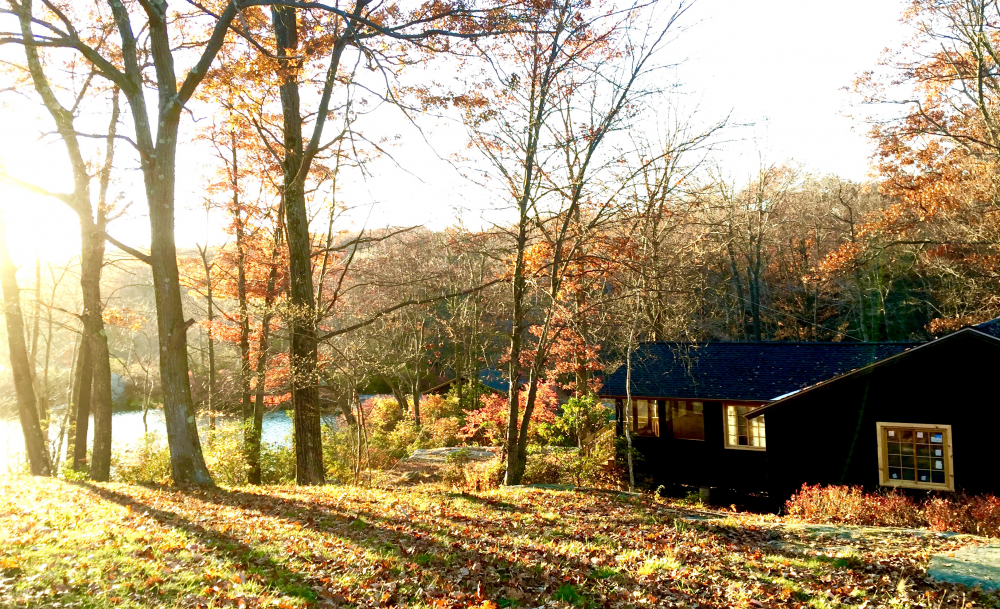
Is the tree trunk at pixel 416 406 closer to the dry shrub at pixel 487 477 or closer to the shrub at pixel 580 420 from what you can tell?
the shrub at pixel 580 420

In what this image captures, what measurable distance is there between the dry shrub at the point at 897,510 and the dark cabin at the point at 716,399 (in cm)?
404

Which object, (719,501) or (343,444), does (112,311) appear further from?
(719,501)

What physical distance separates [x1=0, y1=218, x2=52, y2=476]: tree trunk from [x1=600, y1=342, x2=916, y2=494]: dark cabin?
1489cm

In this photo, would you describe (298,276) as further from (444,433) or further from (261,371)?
(444,433)

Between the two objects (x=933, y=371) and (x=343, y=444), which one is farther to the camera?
(x=343, y=444)

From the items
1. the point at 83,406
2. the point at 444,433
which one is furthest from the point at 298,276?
the point at 444,433

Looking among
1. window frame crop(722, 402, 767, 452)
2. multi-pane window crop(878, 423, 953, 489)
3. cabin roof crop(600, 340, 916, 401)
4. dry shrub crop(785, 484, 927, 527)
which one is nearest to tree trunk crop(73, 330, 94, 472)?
cabin roof crop(600, 340, 916, 401)

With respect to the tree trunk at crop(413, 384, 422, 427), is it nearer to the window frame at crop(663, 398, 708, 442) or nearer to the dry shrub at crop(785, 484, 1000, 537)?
the window frame at crop(663, 398, 708, 442)

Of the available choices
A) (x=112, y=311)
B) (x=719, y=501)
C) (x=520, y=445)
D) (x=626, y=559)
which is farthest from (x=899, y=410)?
(x=112, y=311)

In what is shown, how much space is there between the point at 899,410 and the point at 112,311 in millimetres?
20041

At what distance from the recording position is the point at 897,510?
39.1ft

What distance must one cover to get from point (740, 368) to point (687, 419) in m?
2.38

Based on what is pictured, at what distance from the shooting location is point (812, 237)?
38.0 m

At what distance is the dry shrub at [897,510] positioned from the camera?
1094 centimetres
